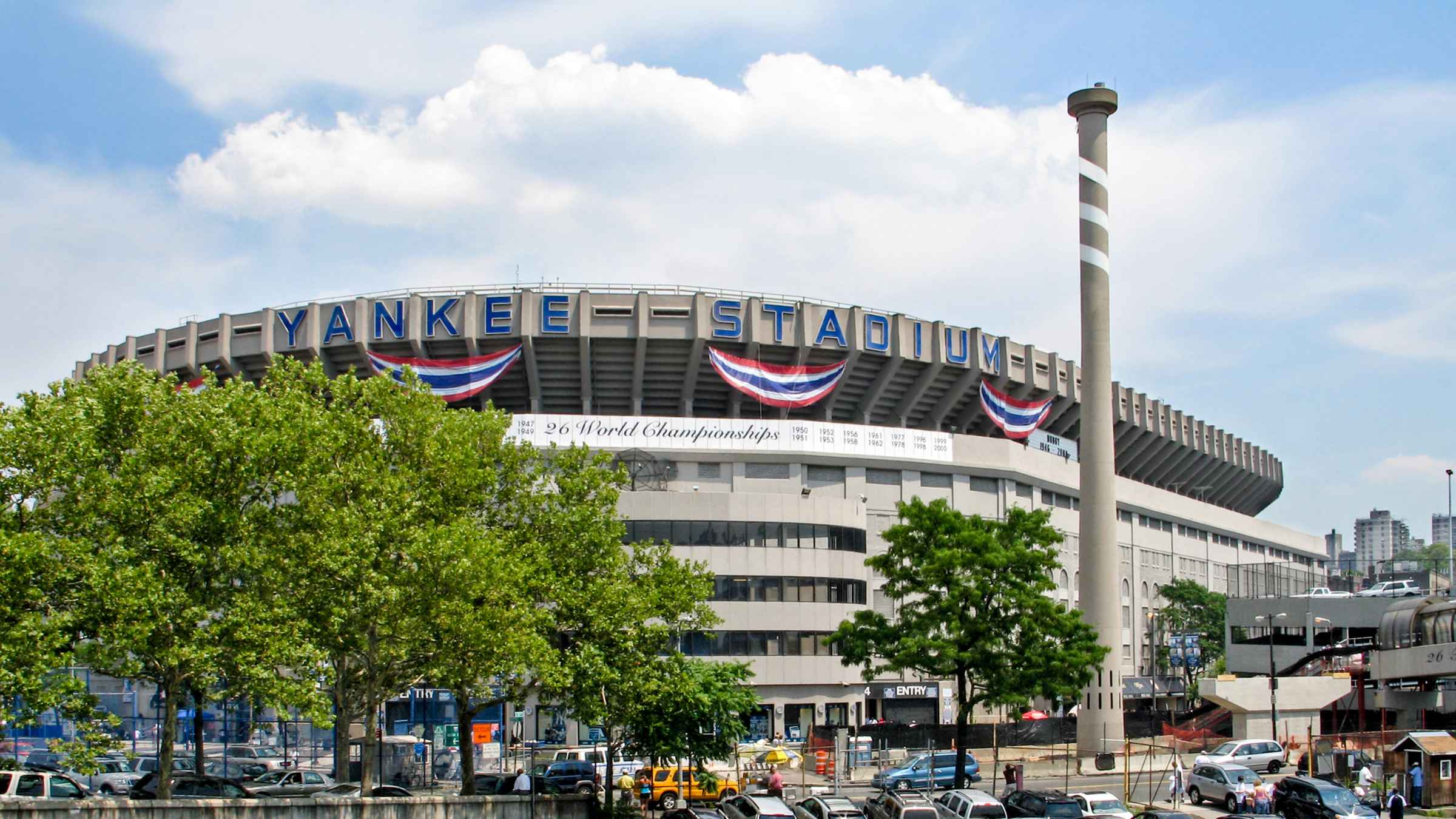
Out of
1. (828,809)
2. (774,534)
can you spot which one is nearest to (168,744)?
(828,809)

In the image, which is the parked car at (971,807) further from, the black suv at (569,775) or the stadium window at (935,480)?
the stadium window at (935,480)

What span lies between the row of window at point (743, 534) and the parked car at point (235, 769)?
2559cm

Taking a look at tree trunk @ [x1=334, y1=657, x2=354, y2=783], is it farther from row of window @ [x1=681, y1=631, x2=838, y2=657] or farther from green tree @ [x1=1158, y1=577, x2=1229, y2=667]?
green tree @ [x1=1158, y1=577, x2=1229, y2=667]

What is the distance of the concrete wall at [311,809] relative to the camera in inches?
1298

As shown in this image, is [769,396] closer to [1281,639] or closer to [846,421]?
[846,421]

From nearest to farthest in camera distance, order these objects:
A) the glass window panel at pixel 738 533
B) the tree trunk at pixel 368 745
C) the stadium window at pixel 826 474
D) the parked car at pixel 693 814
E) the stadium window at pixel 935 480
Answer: the parked car at pixel 693 814 → the tree trunk at pixel 368 745 → the glass window panel at pixel 738 533 → the stadium window at pixel 826 474 → the stadium window at pixel 935 480

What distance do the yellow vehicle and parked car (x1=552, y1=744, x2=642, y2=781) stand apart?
284 cm

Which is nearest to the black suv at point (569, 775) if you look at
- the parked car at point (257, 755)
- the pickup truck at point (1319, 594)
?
the parked car at point (257, 755)

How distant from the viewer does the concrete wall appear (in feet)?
108

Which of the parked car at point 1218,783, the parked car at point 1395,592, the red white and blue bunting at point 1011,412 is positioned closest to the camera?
the parked car at point 1218,783

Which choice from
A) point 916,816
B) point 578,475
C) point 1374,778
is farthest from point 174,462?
point 1374,778

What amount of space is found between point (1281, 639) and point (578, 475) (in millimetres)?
76777

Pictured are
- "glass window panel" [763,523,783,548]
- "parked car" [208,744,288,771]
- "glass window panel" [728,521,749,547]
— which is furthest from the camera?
"glass window panel" [763,523,783,548]

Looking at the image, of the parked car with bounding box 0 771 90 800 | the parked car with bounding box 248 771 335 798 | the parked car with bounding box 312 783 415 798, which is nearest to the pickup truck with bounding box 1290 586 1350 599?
the parked car with bounding box 312 783 415 798
